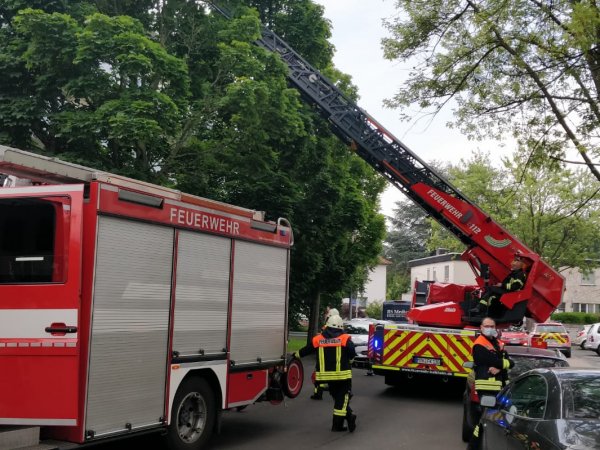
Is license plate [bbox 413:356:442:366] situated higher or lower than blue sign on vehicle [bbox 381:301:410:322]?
lower

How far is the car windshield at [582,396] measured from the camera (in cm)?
476

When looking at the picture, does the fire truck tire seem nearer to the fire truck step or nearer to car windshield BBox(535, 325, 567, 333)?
the fire truck step

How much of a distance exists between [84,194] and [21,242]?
28.9 inches

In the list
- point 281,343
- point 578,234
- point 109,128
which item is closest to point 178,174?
point 109,128

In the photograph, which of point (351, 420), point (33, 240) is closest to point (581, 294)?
point (351, 420)

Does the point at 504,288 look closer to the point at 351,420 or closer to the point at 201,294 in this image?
the point at 351,420

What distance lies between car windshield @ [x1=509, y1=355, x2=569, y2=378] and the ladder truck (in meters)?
3.40

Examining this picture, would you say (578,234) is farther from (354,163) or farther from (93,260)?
(93,260)

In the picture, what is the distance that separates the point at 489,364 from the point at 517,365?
1.76 metres

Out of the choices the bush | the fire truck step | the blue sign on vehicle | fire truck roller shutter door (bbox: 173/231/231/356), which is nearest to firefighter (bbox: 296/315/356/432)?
fire truck roller shutter door (bbox: 173/231/231/356)

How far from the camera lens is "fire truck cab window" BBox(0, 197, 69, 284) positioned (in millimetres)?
6375

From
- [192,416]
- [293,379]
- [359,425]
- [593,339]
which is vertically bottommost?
[593,339]

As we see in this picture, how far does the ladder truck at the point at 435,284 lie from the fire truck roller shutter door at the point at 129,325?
7228mm

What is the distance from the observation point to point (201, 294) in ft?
26.2
